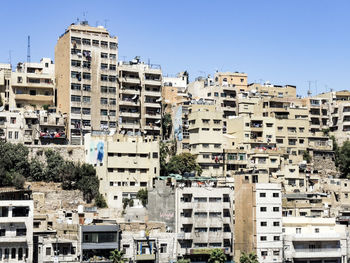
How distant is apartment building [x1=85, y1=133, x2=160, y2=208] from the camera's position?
260 ft

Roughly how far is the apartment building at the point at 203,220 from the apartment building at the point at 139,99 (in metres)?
24.5

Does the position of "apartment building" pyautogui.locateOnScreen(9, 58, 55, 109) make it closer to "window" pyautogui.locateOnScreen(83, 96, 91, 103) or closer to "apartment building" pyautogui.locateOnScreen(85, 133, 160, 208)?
"window" pyautogui.locateOnScreen(83, 96, 91, 103)

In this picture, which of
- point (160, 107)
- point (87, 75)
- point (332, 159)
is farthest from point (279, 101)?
point (87, 75)

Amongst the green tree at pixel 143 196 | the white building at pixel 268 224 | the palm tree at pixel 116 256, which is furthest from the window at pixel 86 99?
the palm tree at pixel 116 256

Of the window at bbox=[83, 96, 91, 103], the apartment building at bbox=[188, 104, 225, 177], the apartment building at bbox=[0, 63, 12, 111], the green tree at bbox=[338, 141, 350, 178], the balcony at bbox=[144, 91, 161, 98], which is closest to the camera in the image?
the apartment building at bbox=[188, 104, 225, 177]

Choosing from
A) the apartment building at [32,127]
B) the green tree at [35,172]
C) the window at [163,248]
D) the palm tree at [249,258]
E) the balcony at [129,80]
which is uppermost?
the balcony at [129,80]

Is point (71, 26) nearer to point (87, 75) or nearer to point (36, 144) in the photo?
point (87, 75)

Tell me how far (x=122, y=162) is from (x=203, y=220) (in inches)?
605

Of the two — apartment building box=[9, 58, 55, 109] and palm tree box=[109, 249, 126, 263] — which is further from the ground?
apartment building box=[9, 58, 55, 109]

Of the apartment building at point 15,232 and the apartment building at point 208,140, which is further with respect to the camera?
the apartment building at point 208,140

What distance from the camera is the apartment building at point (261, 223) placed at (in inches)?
2697

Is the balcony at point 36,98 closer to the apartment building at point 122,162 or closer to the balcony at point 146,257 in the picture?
the apartment building at point 122,162

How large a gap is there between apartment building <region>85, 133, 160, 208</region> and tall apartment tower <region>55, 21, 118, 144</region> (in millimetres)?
6395

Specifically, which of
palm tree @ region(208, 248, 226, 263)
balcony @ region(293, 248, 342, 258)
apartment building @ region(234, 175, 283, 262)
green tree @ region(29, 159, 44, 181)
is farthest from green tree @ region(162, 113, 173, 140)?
palm tree @ region(208, 248, 226, 263)
